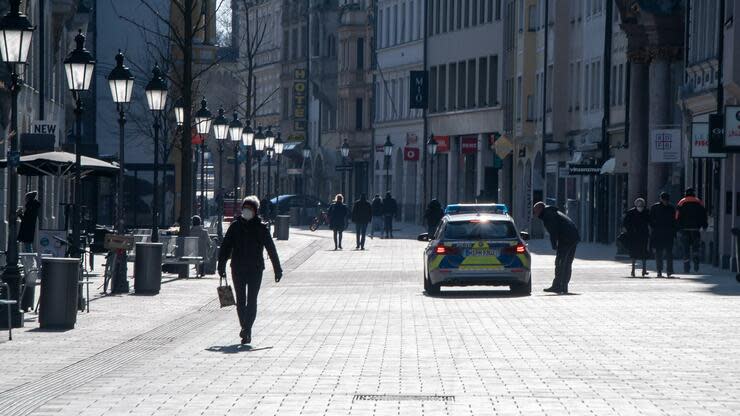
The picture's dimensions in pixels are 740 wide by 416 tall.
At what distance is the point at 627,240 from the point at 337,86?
7947 cm

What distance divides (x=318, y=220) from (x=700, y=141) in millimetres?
45320

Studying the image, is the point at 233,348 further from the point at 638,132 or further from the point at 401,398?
the point at 638,132

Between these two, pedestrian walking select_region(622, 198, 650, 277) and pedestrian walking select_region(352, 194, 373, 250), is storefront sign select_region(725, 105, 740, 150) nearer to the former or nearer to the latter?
pedestrian walking select_region(622, 198, 650, 277)

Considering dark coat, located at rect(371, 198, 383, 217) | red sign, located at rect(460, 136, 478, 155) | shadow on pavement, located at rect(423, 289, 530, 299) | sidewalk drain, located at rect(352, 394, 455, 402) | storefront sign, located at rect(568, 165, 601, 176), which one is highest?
red sign, located at rect(460, 136, 478, 155)

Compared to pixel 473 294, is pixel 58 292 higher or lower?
higher

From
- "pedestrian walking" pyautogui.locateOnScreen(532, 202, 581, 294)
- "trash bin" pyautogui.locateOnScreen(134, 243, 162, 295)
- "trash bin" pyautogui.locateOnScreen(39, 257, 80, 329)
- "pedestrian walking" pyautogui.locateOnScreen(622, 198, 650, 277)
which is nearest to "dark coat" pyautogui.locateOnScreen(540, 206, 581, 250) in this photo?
"pedestrian walking" pyautogui.locateOnScreen(532, 202, 581, 294)

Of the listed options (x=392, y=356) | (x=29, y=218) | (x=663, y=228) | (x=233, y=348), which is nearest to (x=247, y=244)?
(x=233, y=348)

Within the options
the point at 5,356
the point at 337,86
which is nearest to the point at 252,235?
the point at 5,356

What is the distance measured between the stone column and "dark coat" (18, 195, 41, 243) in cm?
2429

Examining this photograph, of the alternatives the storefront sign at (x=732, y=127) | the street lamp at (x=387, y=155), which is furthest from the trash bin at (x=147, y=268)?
the street lamp at (x=387, y=155)

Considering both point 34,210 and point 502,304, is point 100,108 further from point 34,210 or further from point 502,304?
point 502,304

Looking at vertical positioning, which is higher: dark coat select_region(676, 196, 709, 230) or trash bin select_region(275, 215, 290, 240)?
dark coat select_region(676, 196, 709, 230)

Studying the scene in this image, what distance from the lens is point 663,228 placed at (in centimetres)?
4047

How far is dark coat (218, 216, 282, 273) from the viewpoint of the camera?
2159 cm
